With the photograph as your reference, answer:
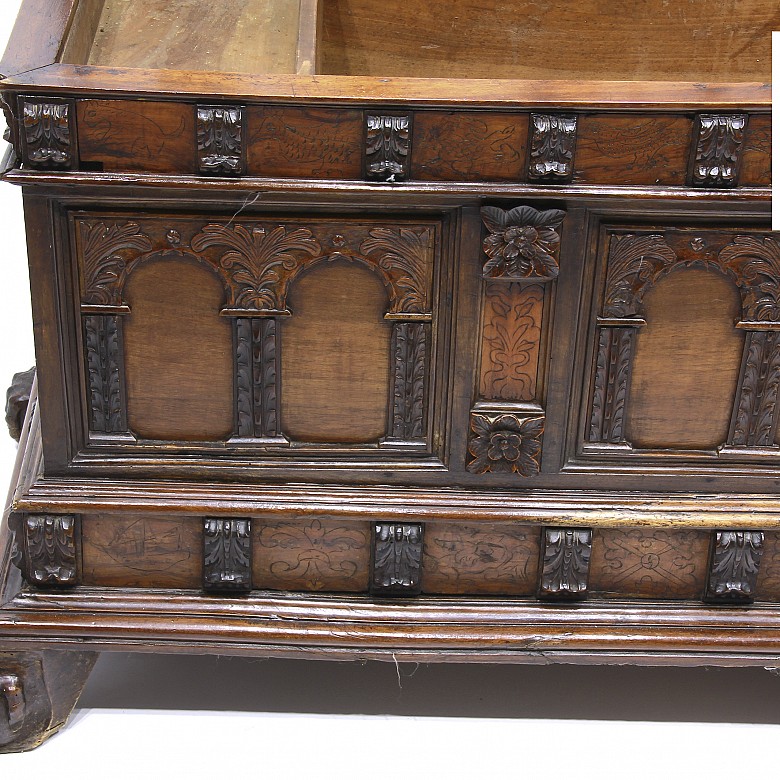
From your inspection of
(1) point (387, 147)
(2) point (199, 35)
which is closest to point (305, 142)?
(1) point (387, 147)

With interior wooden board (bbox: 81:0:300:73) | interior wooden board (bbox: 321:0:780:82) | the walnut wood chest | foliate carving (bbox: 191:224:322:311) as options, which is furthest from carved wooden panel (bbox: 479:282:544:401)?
interior wooden board (bbox: 321:0:780:82)

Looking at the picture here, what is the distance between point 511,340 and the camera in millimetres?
2381

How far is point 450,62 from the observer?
3.08m

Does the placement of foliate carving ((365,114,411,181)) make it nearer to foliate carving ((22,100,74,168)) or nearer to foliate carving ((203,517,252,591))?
foliate carving ((22,100,74,168))

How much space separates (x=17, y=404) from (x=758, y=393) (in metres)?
1.67

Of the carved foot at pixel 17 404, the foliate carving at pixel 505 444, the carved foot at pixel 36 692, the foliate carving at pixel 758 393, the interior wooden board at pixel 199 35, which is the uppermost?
the interior wooden board at pixel 199 35

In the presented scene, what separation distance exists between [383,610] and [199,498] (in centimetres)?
41

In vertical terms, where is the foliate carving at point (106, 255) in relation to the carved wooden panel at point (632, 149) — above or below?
below

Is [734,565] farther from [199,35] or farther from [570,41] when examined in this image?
[199,35]

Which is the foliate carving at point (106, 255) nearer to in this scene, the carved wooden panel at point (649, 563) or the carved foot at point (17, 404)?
the carved foot at point (17, 404)

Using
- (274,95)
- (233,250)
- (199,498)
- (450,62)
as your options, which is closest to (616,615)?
(199,498)

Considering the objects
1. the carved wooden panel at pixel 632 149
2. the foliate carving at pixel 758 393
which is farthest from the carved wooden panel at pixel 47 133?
the foliate carving at pixel 758 393

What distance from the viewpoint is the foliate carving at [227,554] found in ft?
8.10

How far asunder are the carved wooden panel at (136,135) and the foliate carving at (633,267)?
0.74 metres
